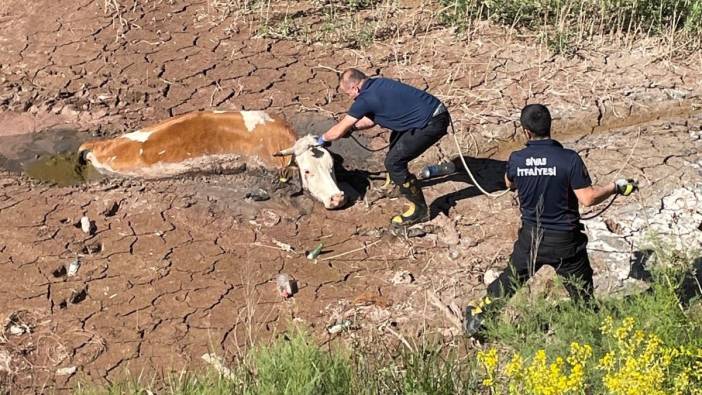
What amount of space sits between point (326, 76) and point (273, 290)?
3265 mm

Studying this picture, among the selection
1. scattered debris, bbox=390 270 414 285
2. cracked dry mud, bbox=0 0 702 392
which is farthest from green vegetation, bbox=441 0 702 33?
→ scattered debris, bbox=390 270 414 285

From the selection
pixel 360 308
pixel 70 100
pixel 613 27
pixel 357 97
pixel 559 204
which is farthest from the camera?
pixel 613 27

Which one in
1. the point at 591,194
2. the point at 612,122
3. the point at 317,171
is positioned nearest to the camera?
the point at 591,194

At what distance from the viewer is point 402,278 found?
6.32 meters

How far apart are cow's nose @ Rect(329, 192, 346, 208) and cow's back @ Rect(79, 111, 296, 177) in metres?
0.81

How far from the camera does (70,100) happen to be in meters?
8.60

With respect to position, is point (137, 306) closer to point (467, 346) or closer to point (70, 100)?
point (467, 346)

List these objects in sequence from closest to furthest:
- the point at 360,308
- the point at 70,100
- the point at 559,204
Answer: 1. the point at 559,204
2. the point at 360,308
3. the point at 70,100

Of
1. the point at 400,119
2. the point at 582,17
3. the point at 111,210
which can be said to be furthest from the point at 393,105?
the point at 582,17

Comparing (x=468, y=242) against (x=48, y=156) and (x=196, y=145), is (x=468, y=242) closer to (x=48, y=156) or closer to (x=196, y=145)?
(x=196, y=145)

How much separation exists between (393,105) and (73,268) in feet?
8.58

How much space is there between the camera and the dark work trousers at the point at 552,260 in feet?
16.5

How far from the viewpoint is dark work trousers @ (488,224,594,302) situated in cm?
504

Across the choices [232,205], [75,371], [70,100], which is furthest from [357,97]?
[70,100]
